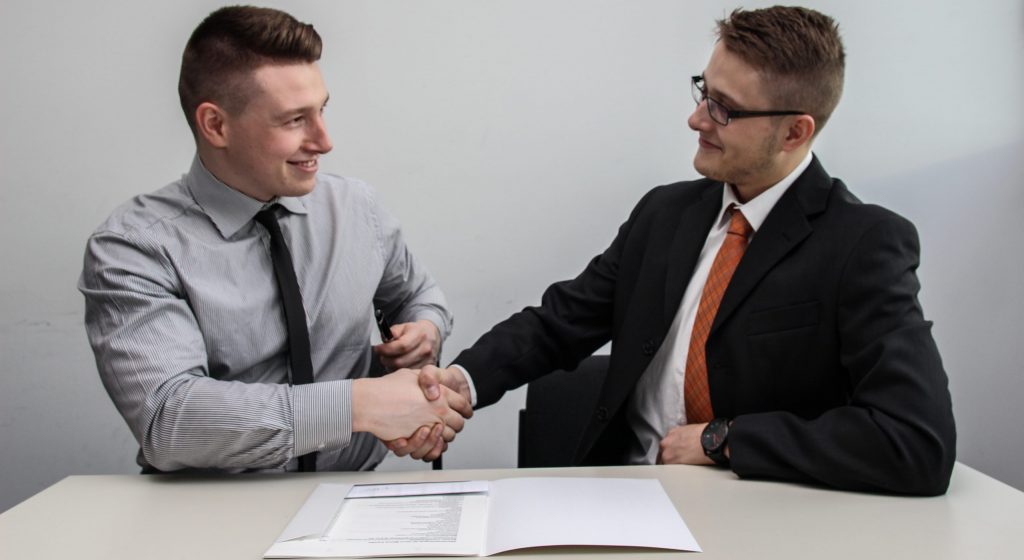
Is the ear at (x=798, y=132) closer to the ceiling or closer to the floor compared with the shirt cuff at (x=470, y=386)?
closer to the ceiling

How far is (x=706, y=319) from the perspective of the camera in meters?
1.81

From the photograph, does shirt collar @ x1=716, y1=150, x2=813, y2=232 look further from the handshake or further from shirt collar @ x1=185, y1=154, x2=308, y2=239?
shirt collar @ x1=185, y1=154, x2=308, y2=239

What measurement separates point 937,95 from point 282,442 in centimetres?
237

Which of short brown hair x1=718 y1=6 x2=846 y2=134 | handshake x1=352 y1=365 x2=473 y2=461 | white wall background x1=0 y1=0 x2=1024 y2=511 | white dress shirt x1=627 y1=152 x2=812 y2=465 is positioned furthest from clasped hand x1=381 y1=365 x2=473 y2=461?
white wall background x1=0 y1=0 x2=1024 y2=511

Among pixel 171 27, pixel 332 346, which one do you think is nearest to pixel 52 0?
pixel 171 27

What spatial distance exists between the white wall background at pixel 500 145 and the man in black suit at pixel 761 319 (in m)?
0.78

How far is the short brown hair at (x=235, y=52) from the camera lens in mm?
1806

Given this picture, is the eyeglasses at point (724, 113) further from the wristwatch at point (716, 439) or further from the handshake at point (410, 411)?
the handshake at point (410, 411)

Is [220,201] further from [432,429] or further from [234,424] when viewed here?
[432,429]

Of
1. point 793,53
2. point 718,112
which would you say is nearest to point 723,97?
point 718,112

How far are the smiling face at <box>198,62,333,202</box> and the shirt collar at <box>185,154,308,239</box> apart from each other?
0.03m

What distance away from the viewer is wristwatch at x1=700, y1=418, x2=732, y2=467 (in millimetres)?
1610

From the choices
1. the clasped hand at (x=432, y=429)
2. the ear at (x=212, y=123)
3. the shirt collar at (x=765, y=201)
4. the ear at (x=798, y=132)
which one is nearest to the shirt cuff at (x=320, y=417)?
the clasped hand at (x=432, y=429)

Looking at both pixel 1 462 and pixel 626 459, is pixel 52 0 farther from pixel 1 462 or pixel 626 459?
pixel 626 459
